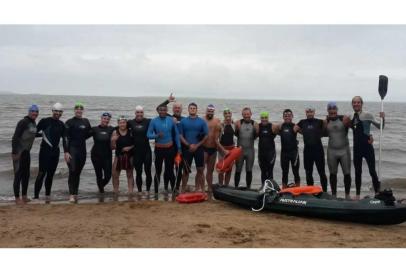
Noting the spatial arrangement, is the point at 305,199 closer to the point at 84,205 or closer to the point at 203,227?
the point at 203,227

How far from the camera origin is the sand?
527cm

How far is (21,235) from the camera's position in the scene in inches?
221

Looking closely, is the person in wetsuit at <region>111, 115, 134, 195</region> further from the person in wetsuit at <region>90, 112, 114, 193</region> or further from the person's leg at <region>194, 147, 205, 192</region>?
the person's leg at <region>194, 147, 205, 192</region>

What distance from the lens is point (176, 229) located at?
5.84 metres

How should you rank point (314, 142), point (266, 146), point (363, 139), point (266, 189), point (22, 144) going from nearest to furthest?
point (266, 189) → point (22, 144) → point (363, 139) → point (314, 142) → point (266, 146)

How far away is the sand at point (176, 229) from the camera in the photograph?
527 centimetres

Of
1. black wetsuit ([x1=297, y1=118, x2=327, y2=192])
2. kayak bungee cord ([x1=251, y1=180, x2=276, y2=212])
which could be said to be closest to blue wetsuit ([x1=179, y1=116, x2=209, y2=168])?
kayak bungee cord ([x1=251, y1=180, x2=276, y2=212])

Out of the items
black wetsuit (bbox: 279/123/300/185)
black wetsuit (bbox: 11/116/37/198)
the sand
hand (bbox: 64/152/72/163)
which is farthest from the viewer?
black wetsuit (bbox: 279/123/300/185)

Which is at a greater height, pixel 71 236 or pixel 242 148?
pixel 242 148

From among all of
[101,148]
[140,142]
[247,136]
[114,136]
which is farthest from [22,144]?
[247,136]

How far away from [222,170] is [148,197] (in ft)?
6.14

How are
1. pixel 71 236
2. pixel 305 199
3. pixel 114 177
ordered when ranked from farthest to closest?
pixel 114 177 < pixel 305 199 < pixel 71 236

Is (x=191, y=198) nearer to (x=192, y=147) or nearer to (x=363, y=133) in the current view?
(x=192, y=147)

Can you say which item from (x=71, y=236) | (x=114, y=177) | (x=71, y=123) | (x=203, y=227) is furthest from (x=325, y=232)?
(x=71, y=123)
